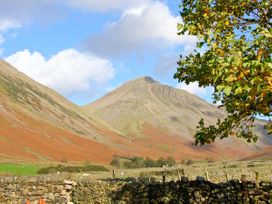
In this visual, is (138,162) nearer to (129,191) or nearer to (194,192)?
(129,191)

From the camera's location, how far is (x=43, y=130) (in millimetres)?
146250

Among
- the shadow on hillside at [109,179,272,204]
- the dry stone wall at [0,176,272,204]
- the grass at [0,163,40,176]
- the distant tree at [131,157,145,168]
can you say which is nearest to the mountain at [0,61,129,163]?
the distant tree at [131,157,145,168]

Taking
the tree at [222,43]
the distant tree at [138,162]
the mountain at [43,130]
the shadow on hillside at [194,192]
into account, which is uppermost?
the mountain at [43,130]

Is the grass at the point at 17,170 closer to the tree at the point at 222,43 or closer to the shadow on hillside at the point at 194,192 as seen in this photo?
the shadow on hillside at the point at 194,192

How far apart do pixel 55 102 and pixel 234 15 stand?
181449 millimetres

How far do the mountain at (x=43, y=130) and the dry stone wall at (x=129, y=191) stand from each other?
3265 inches

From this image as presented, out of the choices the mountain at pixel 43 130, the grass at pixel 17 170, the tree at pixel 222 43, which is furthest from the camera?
the mountain at pixel 43 130

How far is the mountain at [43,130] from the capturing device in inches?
4909

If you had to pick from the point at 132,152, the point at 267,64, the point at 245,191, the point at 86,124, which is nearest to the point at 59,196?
the point at 245,191

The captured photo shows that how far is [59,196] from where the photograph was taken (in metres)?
24.3

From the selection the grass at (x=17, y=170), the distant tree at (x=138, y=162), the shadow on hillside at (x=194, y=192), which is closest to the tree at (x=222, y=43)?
the shadow on hillside at (x=194, y=192)

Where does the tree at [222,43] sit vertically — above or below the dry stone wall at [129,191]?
above

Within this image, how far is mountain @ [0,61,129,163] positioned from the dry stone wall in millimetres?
82923

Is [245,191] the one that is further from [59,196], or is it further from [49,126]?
[49,126]
